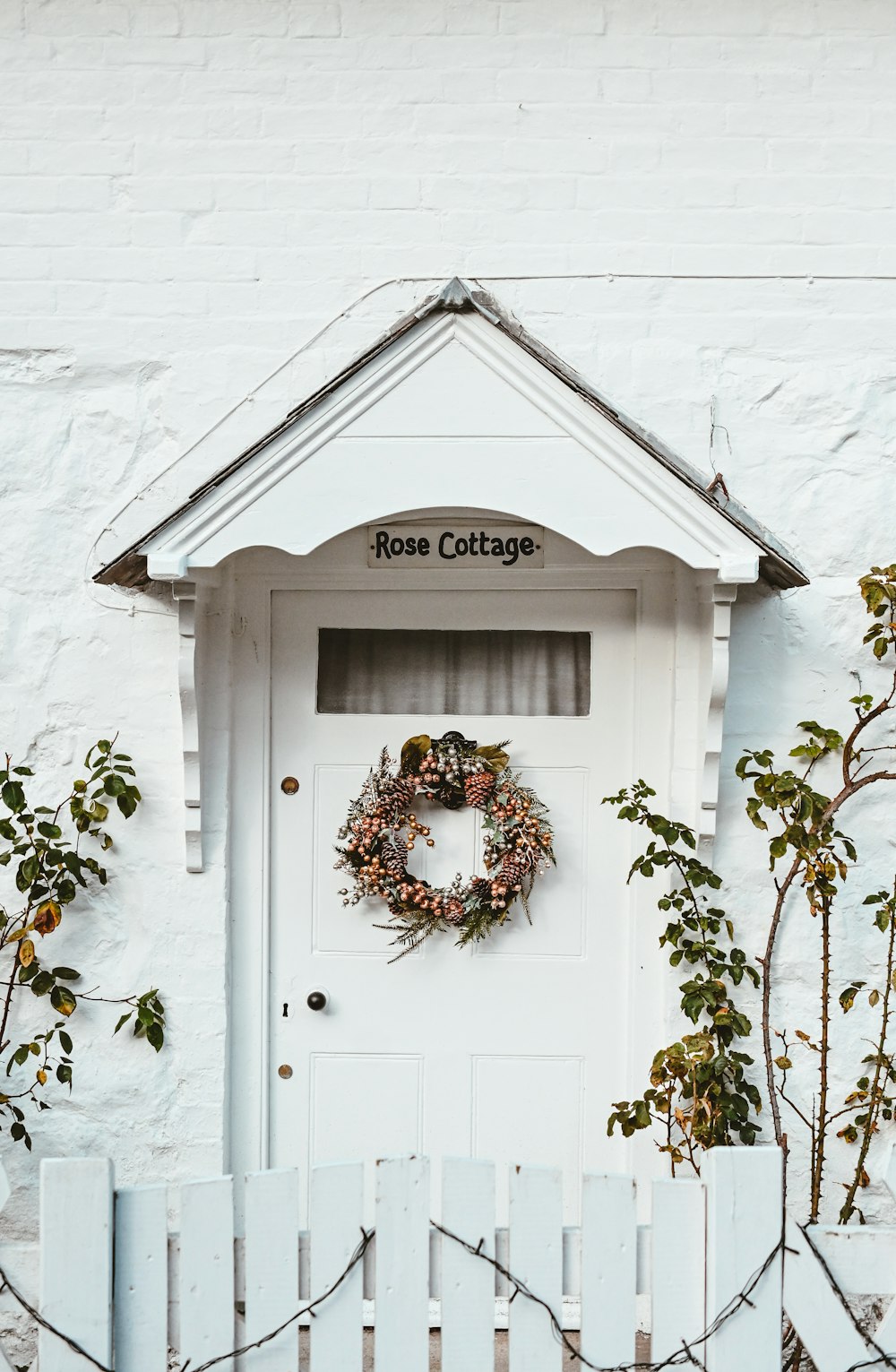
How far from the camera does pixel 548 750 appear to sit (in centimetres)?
328

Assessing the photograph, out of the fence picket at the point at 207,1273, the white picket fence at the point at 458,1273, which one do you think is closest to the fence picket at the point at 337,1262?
the white picket fence at the point at 458,1273

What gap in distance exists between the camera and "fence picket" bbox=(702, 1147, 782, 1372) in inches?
78.6

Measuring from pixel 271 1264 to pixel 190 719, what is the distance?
1.46 meters

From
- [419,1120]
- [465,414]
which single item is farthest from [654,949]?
[465,414]

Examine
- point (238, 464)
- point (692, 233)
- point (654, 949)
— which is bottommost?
point (654, 949)

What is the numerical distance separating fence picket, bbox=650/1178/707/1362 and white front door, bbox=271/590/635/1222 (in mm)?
1204

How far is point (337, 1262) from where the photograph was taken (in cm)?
→ 202

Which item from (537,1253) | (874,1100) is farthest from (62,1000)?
(874,1100)

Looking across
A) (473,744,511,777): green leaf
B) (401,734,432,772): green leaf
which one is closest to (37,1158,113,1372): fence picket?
(401,734,432,772): green leaf

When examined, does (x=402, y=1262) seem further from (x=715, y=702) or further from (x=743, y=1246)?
(x=715, y=702)

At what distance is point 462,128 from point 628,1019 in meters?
2.67

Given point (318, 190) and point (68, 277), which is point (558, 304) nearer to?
point (318, 190)

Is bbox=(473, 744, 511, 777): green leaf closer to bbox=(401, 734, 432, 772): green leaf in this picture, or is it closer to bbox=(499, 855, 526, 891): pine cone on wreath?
bbox=(401, 734, 432, 772): green leaf

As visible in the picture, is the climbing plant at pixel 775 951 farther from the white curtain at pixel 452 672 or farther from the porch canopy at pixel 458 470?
the porch canopy at pixel 458 470
